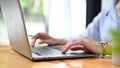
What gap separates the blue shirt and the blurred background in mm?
731

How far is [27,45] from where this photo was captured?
40.8 inches

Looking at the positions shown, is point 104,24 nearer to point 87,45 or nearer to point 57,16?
point 87,45

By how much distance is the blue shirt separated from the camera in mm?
1740

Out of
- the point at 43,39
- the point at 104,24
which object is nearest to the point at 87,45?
the point at 43,39

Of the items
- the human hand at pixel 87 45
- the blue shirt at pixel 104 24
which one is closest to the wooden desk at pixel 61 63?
→ the human hand at pixel 87 45

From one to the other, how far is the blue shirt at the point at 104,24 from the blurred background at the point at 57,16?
731mm

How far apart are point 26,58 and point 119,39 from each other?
42cm

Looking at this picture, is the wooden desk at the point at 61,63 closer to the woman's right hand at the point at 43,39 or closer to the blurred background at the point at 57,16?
the woman's right hand at the point at 43,39

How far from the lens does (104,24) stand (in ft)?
5.99

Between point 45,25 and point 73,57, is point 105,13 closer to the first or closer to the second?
point 73,57

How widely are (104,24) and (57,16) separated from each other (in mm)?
861

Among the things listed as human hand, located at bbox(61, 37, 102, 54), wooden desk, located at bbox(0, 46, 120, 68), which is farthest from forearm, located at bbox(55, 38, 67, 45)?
wooden desk, located at bbox(0, 46, 120, 68)

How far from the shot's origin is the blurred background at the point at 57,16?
8.54 ft

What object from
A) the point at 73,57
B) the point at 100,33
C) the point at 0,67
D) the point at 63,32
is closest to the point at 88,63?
the point at 73,57
